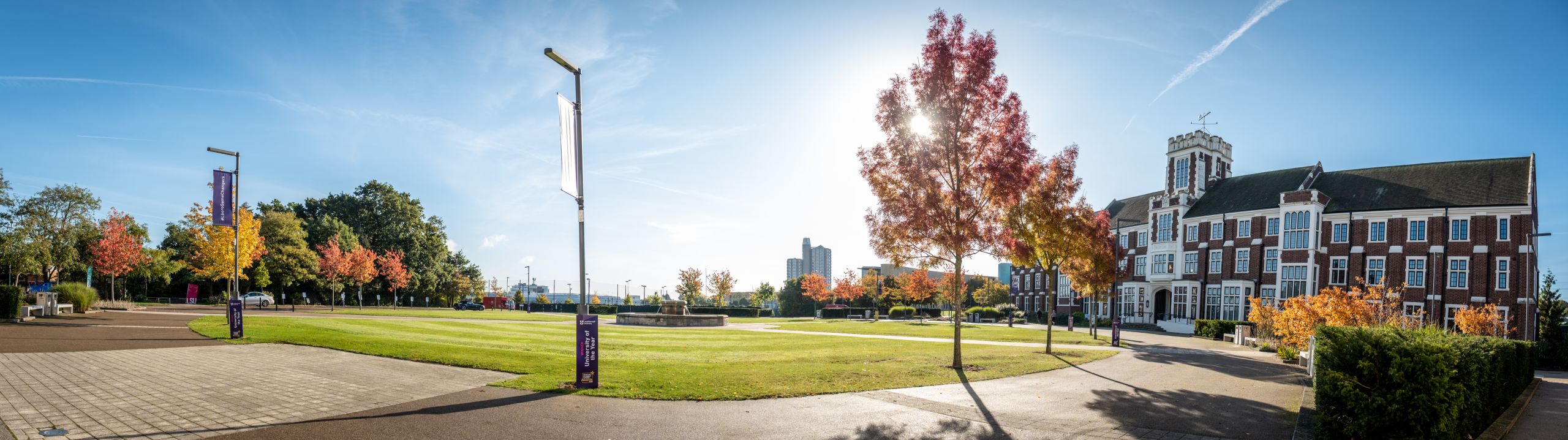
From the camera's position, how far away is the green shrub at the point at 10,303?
82.0 feet

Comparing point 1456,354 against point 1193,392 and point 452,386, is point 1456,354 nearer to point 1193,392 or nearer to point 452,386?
point 1193,392

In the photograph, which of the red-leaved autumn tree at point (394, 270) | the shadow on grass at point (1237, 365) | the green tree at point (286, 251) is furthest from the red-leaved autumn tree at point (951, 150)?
the green tree at point (286, 251)

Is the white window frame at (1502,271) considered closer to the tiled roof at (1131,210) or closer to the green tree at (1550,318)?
the green tree at (1550,318)

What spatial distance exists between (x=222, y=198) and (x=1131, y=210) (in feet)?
229

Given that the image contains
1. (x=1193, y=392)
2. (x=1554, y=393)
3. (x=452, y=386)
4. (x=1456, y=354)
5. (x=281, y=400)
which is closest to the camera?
(x=1456, y=354)

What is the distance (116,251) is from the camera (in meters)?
40.7

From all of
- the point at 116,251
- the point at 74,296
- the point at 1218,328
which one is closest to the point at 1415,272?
the point at 1218,328

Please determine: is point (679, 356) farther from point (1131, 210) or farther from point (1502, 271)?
point (1131, 210)

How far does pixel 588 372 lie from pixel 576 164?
365 cm

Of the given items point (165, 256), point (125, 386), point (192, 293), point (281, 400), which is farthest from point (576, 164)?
point (192, 293)

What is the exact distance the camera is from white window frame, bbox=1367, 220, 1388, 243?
45.4 m

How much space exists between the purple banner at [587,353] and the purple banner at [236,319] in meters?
13.6

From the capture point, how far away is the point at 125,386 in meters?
10.4

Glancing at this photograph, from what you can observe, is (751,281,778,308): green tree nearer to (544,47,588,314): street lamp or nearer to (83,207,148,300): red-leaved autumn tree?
(83,207,148,300): red-leaved autumn tree
